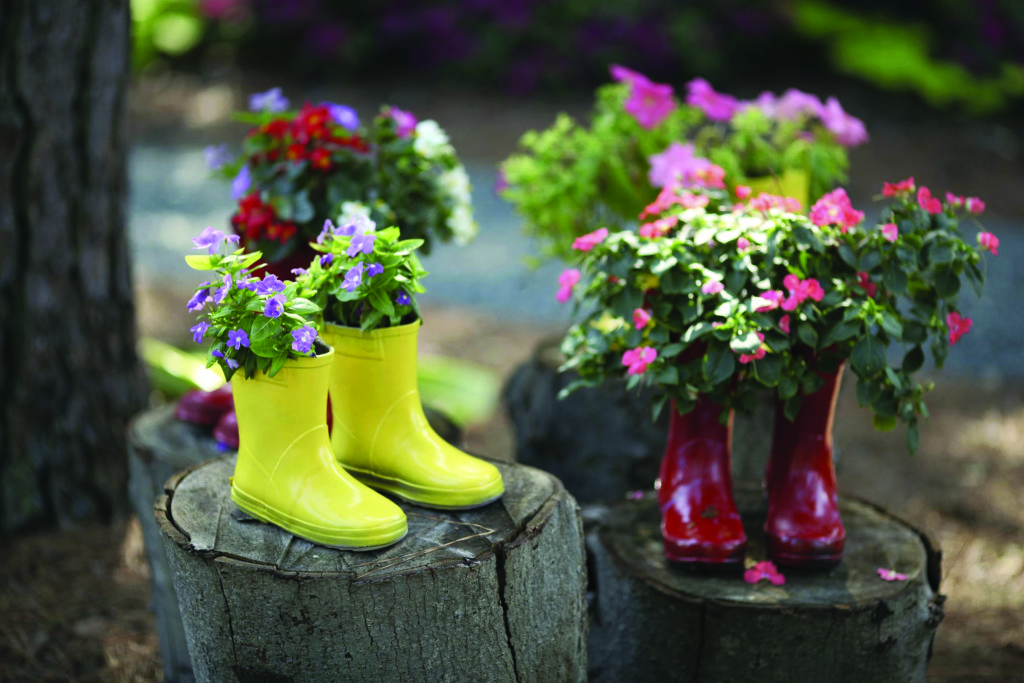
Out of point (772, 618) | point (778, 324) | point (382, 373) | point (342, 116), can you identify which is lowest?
point (772, 618)

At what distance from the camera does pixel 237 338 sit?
127 cm

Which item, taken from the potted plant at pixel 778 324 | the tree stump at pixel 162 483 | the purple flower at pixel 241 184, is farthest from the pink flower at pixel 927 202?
the tree stump at pixel 162 483

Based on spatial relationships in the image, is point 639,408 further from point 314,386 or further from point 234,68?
point 234,68

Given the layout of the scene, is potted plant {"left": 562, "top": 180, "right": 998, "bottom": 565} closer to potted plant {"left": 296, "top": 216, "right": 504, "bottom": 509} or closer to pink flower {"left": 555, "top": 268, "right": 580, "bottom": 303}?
pink flower {"left": 555, "top": 268, "right": 580, "bottom": 303}

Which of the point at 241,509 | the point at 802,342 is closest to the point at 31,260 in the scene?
the point at 241,509

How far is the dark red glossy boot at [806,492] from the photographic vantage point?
1.62m

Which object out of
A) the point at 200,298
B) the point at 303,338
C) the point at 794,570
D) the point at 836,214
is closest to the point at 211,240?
the point at 200,298

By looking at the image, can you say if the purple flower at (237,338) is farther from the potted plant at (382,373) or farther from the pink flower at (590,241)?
the pink flower at (590,241)

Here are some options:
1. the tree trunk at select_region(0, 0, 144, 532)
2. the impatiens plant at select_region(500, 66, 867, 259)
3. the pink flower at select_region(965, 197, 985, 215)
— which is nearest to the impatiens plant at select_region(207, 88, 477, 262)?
the impatiens plant at select_region(500, 66, 867, 259)

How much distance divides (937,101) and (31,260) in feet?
23.6

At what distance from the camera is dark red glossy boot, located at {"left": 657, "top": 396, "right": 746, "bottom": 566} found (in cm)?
161

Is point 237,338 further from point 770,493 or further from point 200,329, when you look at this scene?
point 770,493

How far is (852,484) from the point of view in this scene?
122 inches

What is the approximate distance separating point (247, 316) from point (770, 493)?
99 centimetres
